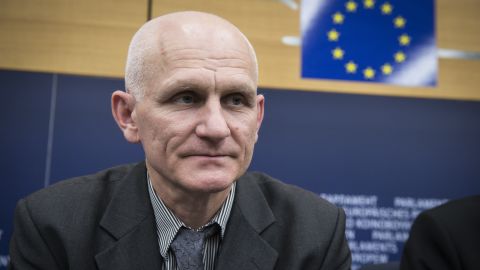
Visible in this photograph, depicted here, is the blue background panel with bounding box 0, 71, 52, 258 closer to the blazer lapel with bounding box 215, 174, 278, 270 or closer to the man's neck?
the man's neck

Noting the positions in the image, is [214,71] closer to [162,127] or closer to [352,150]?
[162,127]

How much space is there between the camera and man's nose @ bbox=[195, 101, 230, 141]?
0.99m

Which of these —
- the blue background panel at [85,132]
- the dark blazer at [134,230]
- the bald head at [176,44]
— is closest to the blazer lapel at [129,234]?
the dark blazer at [134,230]

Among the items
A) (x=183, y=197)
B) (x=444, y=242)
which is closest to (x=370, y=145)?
(x=444, y=242)

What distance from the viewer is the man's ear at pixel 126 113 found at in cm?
117

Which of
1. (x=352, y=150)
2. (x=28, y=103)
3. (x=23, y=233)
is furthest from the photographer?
(x=352, y=150)

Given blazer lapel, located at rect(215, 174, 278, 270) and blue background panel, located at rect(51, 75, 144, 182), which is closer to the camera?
blazer lapel, located at rect(215, 174, 278, 270)

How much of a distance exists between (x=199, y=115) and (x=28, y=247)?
1.96 ft

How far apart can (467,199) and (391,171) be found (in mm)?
1408

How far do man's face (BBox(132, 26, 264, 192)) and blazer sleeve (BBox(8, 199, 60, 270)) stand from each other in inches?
14.6

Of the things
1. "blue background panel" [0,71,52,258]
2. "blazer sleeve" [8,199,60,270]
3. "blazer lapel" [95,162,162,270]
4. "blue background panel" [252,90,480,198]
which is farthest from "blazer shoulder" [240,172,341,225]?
"blue background panel" [0,71,52,258]

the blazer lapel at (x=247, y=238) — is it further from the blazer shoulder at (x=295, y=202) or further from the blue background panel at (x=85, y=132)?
the blue background panel at (x=85, y=132)

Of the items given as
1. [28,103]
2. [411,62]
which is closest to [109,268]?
[28,103]

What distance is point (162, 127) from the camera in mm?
1052
